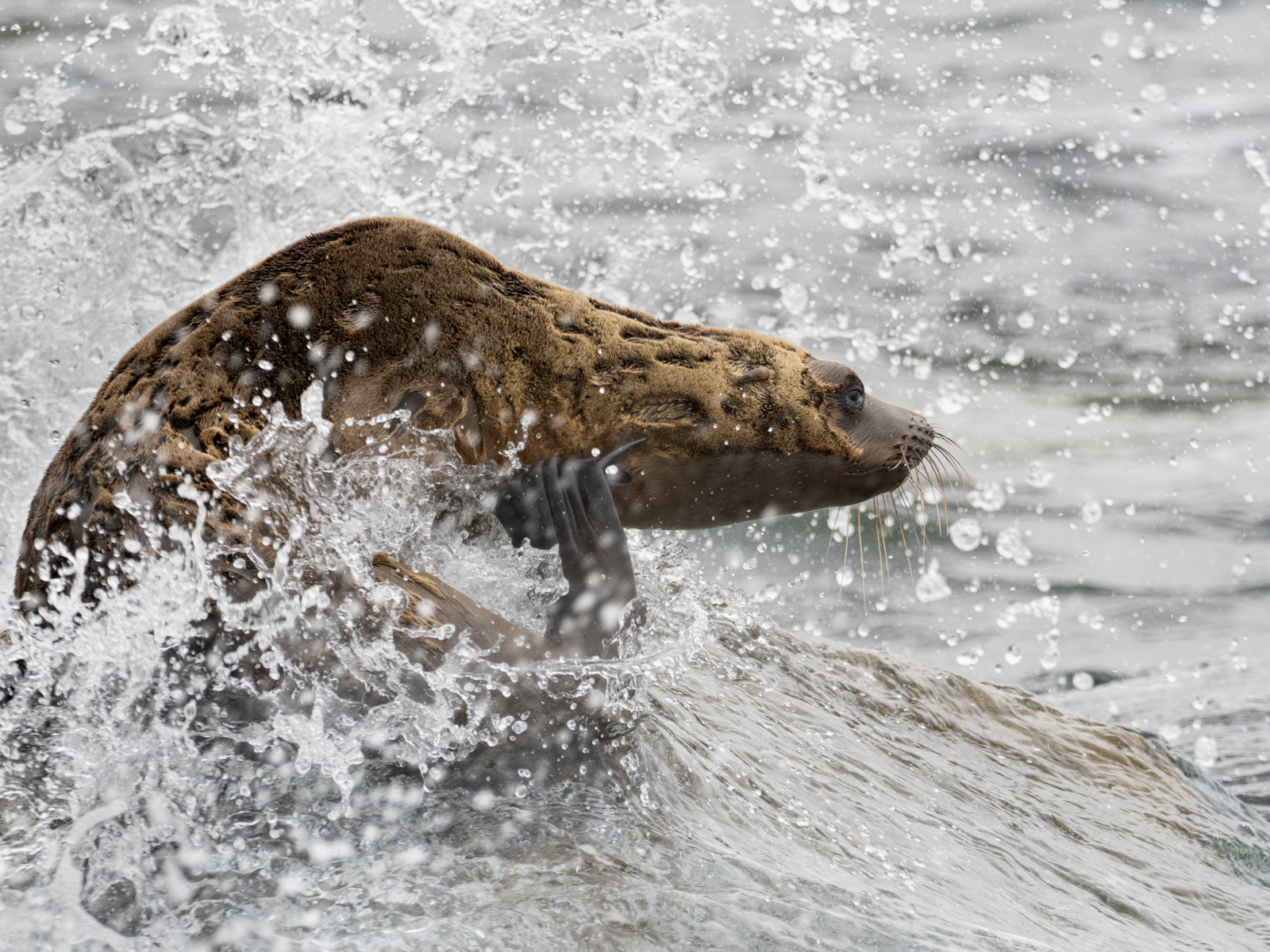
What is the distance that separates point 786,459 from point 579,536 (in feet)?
2.29

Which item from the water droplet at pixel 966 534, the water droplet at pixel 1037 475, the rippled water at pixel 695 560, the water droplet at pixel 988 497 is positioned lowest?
the water droplet at pixel 966 534

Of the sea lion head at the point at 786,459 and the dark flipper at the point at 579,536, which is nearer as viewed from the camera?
the dark flipper at the point at 579,536

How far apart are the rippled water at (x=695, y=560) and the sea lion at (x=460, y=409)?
11 centimetres

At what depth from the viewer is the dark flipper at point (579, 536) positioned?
2447 mm

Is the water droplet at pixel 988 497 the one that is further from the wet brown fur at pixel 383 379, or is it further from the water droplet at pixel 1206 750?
the wet brown fur at pixel 383 379

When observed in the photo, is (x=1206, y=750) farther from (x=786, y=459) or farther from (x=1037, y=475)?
(x=786, y=459)

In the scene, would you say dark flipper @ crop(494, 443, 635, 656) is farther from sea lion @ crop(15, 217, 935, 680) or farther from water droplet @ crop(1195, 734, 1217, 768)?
water droplet @ crop(1195, 734, 1217, 768)

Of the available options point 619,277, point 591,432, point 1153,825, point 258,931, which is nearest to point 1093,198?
point 619,277

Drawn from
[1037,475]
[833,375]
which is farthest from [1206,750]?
[833,375]

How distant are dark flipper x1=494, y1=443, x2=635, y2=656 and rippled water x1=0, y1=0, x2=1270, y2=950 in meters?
0.11

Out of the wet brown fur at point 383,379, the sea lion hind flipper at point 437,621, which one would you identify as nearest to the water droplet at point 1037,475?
the wet brown fur at point 383,379

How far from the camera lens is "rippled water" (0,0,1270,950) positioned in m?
2.13

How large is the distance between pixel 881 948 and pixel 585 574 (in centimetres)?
90

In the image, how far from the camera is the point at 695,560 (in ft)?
14.0
